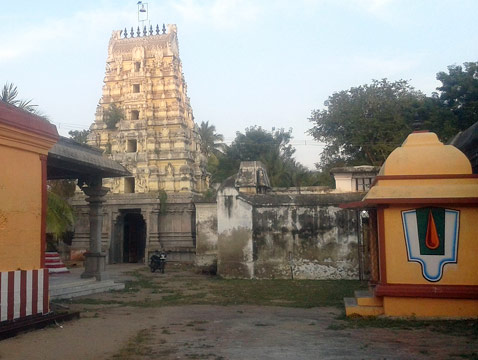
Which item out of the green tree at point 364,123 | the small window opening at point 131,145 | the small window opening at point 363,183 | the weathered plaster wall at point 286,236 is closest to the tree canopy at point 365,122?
the green tree at point 364,123

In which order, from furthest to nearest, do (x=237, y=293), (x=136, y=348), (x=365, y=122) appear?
(x=365, y=122)
(x=237, y=293)
(x=136, y=348)

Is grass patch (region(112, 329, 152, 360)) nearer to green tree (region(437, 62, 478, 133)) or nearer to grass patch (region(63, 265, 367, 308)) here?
grass patch (region(63, 265, 367, 308))

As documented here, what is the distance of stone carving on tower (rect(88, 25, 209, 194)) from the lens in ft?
108

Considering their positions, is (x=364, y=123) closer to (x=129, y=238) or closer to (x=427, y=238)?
(x=129, y=238)

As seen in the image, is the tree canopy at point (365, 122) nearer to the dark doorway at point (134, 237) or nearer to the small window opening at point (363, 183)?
the small window opening at point (363, 183)

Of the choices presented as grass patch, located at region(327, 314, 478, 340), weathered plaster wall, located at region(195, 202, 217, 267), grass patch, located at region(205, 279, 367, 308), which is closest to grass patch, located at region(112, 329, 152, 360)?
grass patch, located at region(327, 314, 478, 340)

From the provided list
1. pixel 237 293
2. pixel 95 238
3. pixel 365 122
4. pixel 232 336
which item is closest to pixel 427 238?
pixel 232 336

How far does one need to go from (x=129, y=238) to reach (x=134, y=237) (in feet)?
1.57

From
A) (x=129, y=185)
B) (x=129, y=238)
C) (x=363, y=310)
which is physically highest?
(x=129, y=185)

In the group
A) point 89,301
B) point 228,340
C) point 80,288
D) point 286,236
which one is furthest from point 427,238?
point 80,288

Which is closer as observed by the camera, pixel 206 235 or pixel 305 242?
pixel 305 242

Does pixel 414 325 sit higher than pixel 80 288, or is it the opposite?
pixel 80 288

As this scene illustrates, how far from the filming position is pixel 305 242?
16219mm

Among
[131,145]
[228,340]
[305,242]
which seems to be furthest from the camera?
Answer: [131,145]
